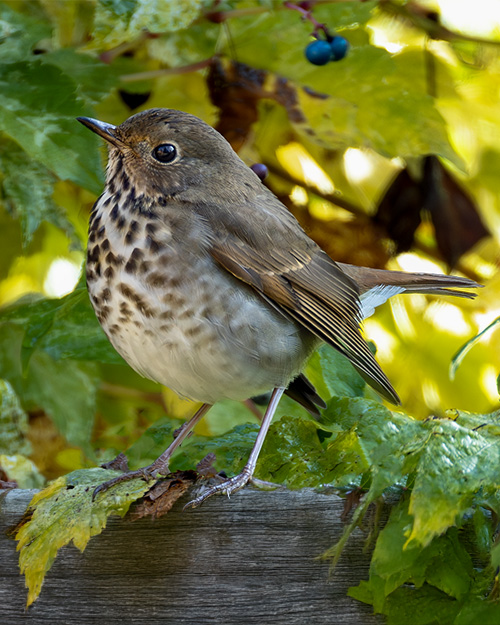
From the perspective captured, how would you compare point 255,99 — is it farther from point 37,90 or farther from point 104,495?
point 104,495

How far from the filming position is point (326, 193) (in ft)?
10.8

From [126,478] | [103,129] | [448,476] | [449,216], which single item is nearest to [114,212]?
[103,129]

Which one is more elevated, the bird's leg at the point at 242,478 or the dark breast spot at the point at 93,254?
the dark breast spot at the point at 93,254

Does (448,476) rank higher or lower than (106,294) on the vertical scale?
higher

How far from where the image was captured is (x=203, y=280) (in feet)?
6.11

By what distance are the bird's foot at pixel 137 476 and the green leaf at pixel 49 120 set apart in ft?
2.24

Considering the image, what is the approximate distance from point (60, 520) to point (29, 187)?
1044mm

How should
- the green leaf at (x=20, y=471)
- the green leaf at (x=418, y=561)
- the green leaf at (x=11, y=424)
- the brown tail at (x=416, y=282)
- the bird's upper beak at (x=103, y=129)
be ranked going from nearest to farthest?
the green leaf at (x=418, y=561)
the bird's upper beak at (x=103, y=129)
the green leaf at (x=20, y=471)
the green leaf at (x=11, y=424)
the brown tail at (x=416, y=282)

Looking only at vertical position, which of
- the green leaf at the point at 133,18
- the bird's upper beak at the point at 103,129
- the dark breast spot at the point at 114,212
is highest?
the green leaf at the point at 133,18

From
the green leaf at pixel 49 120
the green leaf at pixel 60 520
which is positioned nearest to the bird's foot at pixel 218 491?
the green leaf at pixel 60 520

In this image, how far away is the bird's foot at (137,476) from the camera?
167 cm

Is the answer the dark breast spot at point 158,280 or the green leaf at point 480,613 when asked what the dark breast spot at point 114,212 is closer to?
the dark breast spot at point 158,280

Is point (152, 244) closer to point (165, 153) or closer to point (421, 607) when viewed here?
point (165, 153)

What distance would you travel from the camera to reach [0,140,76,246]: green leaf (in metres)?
2.25
